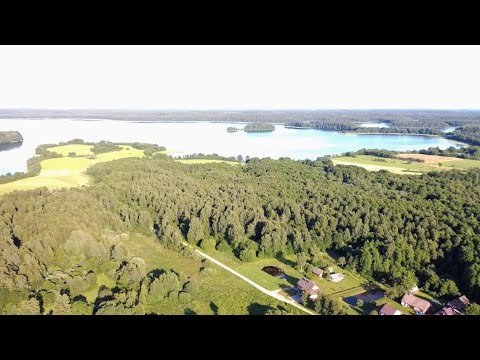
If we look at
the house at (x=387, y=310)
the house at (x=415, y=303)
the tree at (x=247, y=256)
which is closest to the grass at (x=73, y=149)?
the tree at (x=247, y=256)

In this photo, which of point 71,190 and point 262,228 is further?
point 71,190

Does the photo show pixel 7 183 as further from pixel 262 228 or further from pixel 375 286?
pixel 375 286

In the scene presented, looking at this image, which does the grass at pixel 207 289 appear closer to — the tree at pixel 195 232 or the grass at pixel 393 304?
the tree at pixel 195 232

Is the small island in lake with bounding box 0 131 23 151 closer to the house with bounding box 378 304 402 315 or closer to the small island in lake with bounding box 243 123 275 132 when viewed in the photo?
the house with bounding box 378 304 402 315

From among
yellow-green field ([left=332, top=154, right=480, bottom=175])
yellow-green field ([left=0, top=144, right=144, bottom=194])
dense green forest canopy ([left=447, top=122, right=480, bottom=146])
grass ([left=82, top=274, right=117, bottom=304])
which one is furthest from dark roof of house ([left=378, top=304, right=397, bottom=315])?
dense green forest canopy ([left=447, top=122, right=480, bottom=146])
